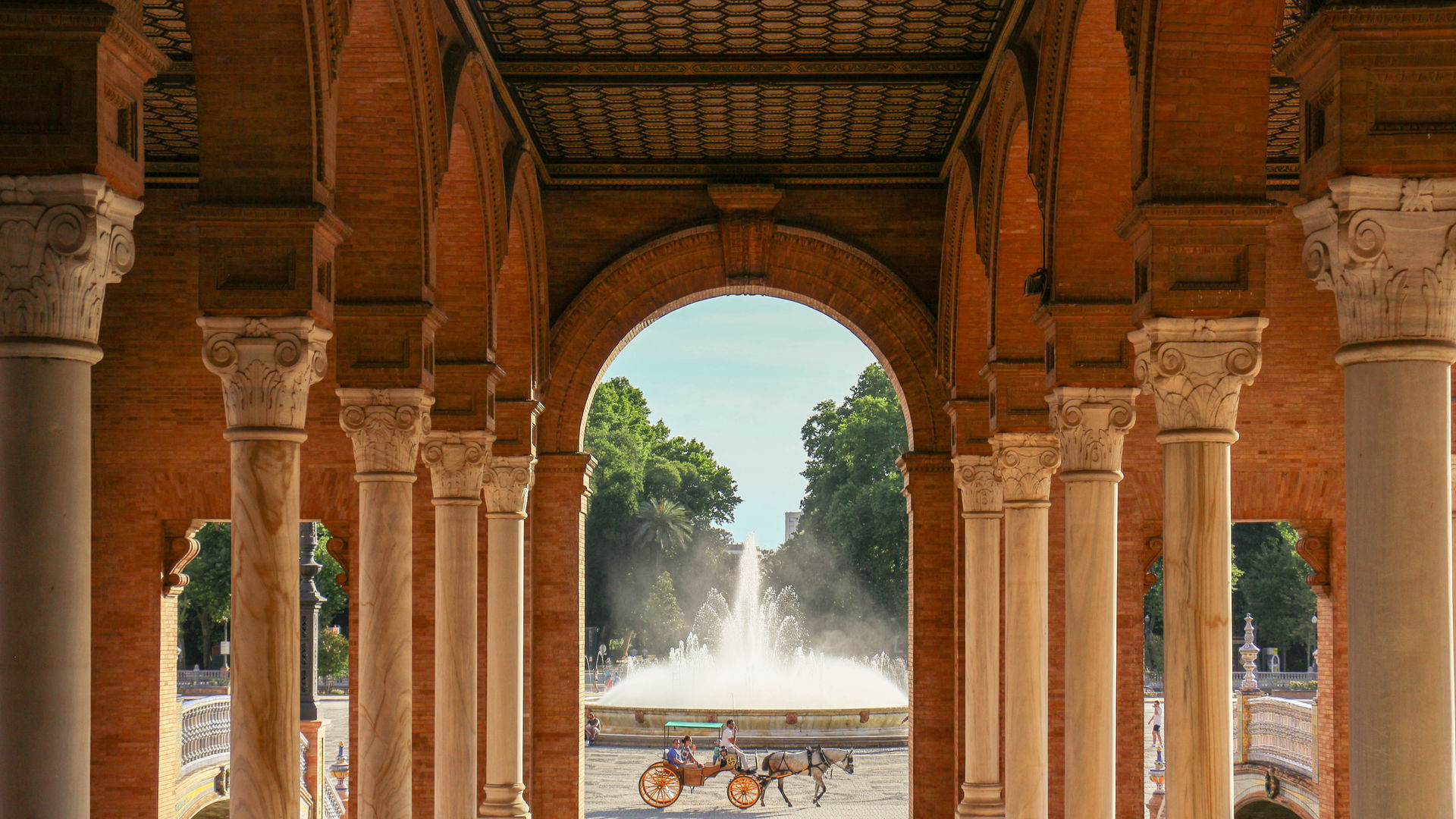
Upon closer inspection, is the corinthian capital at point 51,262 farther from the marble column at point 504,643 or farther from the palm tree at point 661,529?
the palm tree at point 661,529

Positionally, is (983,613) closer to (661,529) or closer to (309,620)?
(309,620)

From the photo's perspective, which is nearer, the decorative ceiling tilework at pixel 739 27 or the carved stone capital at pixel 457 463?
→ the decorative ceiling tilework at pixel 739 27

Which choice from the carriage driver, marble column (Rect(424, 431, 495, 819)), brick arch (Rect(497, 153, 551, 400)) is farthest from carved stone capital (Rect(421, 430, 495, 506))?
the carriage driver

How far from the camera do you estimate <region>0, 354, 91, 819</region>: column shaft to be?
586cm

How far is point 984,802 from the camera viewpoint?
16.8m

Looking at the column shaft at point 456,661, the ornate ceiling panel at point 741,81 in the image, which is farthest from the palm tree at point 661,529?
the column shaft at point 456,661

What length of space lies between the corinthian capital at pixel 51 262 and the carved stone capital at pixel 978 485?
455 inches

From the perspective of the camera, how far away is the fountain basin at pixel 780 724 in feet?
100.0

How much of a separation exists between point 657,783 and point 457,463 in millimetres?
12456

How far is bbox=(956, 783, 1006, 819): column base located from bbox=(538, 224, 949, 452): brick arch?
408cm

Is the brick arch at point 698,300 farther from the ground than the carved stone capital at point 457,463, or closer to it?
farther from the ground

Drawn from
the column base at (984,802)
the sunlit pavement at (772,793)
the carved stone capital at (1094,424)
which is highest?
the carved stone capital at (1094,424)

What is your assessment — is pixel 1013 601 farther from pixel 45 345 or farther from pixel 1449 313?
pixel 45 345

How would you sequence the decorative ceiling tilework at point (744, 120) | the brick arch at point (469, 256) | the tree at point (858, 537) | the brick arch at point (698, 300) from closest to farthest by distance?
the brick arch at point (469, 256)
the decorative ceiling tilework at point (744, 120)
the brick arch at point (698, 300)
the tree at point (858, 537)
